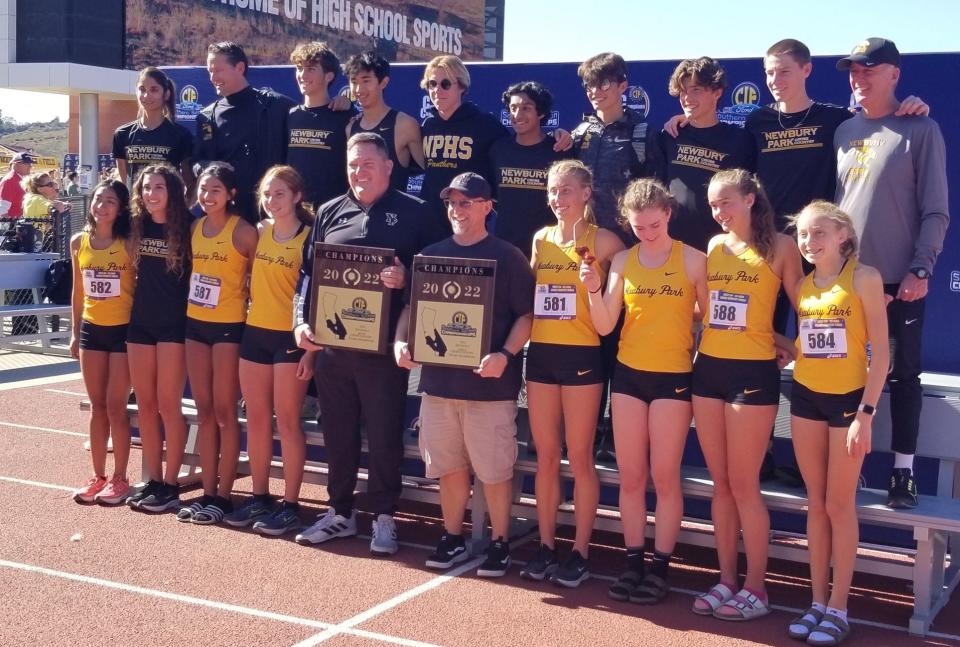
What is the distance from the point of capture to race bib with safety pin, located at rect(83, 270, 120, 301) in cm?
625

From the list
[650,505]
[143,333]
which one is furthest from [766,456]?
[143,333]

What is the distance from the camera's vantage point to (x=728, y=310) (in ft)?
15.3

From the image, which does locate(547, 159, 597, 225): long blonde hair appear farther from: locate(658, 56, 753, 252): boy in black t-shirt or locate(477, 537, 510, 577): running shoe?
locate(477, 537, 510, 577): running shoe

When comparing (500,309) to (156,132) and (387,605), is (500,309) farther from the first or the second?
(156,132)

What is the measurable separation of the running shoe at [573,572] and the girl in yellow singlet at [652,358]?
0.22 m

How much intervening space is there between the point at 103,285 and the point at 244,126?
51.1 inches

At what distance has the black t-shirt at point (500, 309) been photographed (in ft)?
16.9

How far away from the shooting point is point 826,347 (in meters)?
4.45

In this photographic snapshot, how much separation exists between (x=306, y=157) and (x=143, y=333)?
1396mm

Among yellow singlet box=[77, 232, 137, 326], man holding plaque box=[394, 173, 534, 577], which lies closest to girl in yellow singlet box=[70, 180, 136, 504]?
yellow singlet box=[77, 232, 137, 326]

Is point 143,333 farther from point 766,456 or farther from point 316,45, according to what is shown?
point 766,456

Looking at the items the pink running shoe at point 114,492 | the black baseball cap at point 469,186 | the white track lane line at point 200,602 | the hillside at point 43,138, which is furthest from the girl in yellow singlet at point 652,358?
the hillside at point 43,138

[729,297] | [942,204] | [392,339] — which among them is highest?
[942,204]

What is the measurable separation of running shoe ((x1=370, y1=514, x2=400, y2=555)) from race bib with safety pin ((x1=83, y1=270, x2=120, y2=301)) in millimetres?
2096
